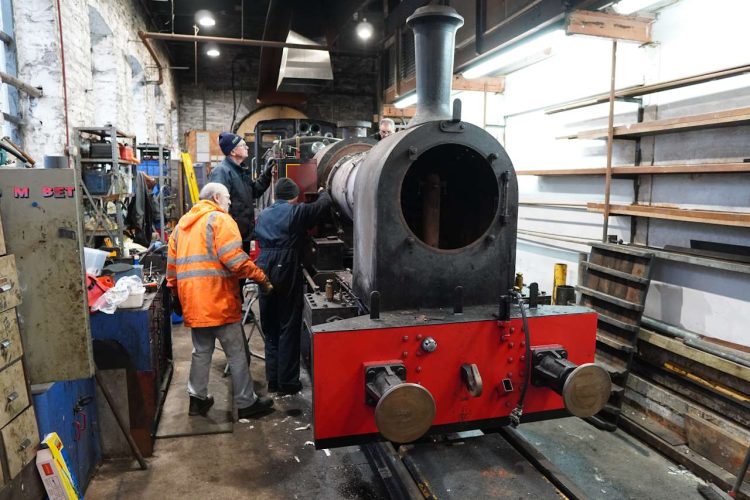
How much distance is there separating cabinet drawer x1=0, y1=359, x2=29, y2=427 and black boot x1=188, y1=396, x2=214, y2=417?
1.44 m

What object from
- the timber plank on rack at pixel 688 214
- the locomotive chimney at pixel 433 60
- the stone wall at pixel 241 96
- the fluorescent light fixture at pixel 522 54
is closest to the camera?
the locomotive chimney at pixel 433 60

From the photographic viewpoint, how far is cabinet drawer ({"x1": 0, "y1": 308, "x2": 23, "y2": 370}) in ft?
6.92

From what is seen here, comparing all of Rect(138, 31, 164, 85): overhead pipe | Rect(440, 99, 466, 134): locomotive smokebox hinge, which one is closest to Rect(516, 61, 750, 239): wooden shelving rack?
Rect(440, 99, 466, 134): locomotive smokebox hinge

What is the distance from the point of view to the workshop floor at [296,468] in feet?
9.20

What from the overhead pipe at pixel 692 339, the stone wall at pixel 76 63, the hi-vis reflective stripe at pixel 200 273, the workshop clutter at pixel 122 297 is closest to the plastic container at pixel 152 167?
the stone wall at pixel 76 63

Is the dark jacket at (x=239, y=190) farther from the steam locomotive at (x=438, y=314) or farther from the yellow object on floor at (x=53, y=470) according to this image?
the yellow object on floor at (x=53, y=470)

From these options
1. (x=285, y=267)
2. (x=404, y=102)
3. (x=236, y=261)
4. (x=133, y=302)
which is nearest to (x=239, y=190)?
(x=285, y=267)

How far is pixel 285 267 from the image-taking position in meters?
3.85

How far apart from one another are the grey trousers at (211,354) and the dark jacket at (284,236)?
51cm

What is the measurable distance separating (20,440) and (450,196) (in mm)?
2307

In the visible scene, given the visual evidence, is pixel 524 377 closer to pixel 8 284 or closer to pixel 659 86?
pixel 8 284

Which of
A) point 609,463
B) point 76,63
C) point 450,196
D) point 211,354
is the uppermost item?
point 76,63

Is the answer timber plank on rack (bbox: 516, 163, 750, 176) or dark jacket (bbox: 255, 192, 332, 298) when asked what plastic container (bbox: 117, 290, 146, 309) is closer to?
dark jacket (bbox: 255, 192, 332, 298)

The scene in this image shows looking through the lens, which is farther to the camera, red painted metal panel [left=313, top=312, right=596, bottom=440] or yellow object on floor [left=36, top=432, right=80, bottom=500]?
yellow object on floor [left=36, top=432, right=80, bottom=500]
